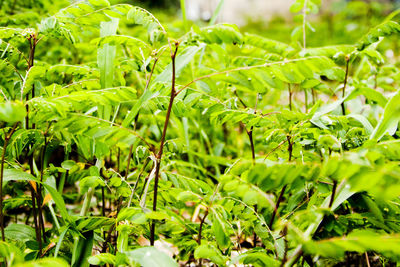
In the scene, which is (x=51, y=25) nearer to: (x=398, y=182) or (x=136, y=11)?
(x=136, y=11)

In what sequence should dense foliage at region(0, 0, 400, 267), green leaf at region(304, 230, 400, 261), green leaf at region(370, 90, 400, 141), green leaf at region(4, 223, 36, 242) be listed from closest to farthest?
green leaf at region(304, 230, 400, 261) < dense foliage at region(0, 0, 400, 267) < green leaf at region(370, 90, 400, 141) < green leaf at region(4, 223, 36, 242)

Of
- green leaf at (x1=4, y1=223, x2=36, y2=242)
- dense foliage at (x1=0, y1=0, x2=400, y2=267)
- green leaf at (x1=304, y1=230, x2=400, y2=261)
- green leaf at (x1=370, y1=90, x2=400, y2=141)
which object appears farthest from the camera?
green leaf at (x1=4, y1=223, x2=36, y2=242)

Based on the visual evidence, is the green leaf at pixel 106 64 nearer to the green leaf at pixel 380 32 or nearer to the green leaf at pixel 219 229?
the green leaf at pixel 219 229

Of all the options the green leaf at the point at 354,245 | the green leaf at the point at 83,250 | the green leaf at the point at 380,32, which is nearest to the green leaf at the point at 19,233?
the green leaf at the point at 83,250

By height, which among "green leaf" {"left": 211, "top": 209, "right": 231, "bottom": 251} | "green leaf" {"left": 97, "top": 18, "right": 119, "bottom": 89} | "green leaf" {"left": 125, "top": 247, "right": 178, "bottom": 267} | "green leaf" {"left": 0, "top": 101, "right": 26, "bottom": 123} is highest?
"green leaf" {"left": 97, "top": 18, "right": 119, "bottom": 89}

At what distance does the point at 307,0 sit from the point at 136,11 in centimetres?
94

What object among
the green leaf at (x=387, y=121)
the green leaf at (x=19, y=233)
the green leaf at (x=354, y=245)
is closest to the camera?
the green leaf at (x=354, y=245)

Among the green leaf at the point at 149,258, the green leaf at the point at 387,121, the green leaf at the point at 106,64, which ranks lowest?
the green leaf at the point at 149,258

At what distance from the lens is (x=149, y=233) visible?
91cm

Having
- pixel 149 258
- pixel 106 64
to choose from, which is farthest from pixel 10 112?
pixel 106 64

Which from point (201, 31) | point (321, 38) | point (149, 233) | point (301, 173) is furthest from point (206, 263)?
point (321, 38)

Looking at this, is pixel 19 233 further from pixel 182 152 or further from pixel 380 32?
pixel 380 32

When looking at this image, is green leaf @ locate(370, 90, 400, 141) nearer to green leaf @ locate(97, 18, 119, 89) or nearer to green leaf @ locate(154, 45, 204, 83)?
green leaf @ locate(154, 45, 204, 83)

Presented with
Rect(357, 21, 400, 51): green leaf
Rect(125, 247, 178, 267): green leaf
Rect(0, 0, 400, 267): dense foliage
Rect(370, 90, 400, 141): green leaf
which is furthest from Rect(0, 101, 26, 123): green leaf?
Rect(357, 21, 400, 51): green leaf
